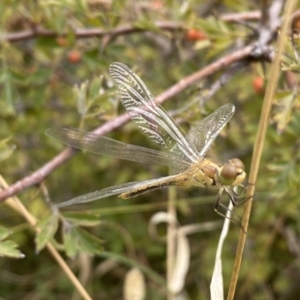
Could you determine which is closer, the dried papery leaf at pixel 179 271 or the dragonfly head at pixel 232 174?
the dragonfly head at pixel 232 174

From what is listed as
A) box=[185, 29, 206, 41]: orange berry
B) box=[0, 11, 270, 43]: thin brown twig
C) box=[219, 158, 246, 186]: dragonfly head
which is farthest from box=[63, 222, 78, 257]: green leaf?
box=[185, 29, 206, 41]: orange berry

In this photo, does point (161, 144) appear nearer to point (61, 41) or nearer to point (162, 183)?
point (162, 183)

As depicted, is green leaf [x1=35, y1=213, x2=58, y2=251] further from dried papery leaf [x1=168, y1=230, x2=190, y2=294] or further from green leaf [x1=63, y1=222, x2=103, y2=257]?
dried papery leaf [x1=168, y1=230, x2=190, y2=294]

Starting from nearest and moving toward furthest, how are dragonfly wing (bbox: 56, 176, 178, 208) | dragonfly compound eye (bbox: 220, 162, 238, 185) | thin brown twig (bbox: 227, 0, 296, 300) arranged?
thin brown twig (bbox: 227, 0, 296, 300) → dragonfly compound eye (bbox: 220, 162, 238, 185) → dragonfly wing (bbox: 56, 176, 178, 208)

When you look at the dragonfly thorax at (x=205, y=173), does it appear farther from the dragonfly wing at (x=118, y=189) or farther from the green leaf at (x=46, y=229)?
the green leaf at (x=46, y=229)

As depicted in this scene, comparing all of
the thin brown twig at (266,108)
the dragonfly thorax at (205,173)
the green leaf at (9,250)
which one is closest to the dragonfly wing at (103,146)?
the dragonfly thorax at (205,173)

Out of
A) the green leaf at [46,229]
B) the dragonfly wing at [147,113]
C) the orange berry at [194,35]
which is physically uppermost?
the orange berry at [194,35]

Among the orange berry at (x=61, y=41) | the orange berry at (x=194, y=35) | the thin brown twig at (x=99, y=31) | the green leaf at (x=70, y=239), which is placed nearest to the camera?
the green leaf at (x=70, y=239)

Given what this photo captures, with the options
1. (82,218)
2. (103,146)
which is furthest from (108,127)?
(82,218)
